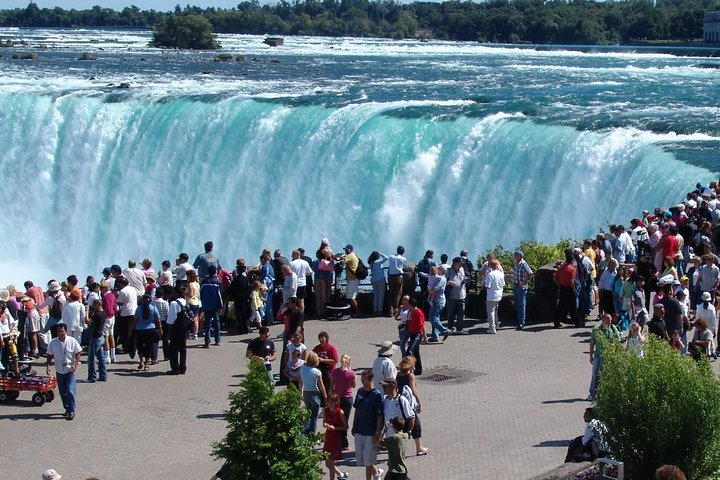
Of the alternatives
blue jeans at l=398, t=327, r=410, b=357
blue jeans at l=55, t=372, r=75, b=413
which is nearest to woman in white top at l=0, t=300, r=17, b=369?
blue jeans at l=55, t=372, r=75, b=413

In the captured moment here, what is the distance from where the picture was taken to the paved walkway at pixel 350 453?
13172mm

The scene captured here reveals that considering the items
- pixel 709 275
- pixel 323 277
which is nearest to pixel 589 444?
pixel 709 275

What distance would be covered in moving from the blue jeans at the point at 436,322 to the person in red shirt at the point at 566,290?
67.4 inches

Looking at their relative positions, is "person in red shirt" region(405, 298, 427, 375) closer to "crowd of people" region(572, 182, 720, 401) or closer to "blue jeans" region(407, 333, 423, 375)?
"blue jeans" region(407, 333, 423, 375)

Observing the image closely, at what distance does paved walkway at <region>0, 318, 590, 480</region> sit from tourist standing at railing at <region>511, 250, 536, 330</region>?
0.86 feet

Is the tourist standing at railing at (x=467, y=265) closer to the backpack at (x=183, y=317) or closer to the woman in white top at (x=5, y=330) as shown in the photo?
the backpack at (x=183, y=317)

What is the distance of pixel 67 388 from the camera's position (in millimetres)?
14906

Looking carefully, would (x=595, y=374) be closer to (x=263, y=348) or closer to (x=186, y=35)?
(x=263, y=348)

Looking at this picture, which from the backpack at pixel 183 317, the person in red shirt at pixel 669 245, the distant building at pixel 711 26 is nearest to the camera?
the backpack at pixel 183 317

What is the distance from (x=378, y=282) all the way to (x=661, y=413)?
9.58 metres

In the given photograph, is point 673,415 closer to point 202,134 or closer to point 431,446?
point 431,446

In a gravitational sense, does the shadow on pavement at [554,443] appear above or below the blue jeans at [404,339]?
below

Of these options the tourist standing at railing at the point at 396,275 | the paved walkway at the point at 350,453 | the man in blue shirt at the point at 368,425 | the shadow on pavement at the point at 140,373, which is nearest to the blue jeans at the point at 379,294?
the tourist standing at railing at the point at 396,275

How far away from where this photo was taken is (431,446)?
13547mm
